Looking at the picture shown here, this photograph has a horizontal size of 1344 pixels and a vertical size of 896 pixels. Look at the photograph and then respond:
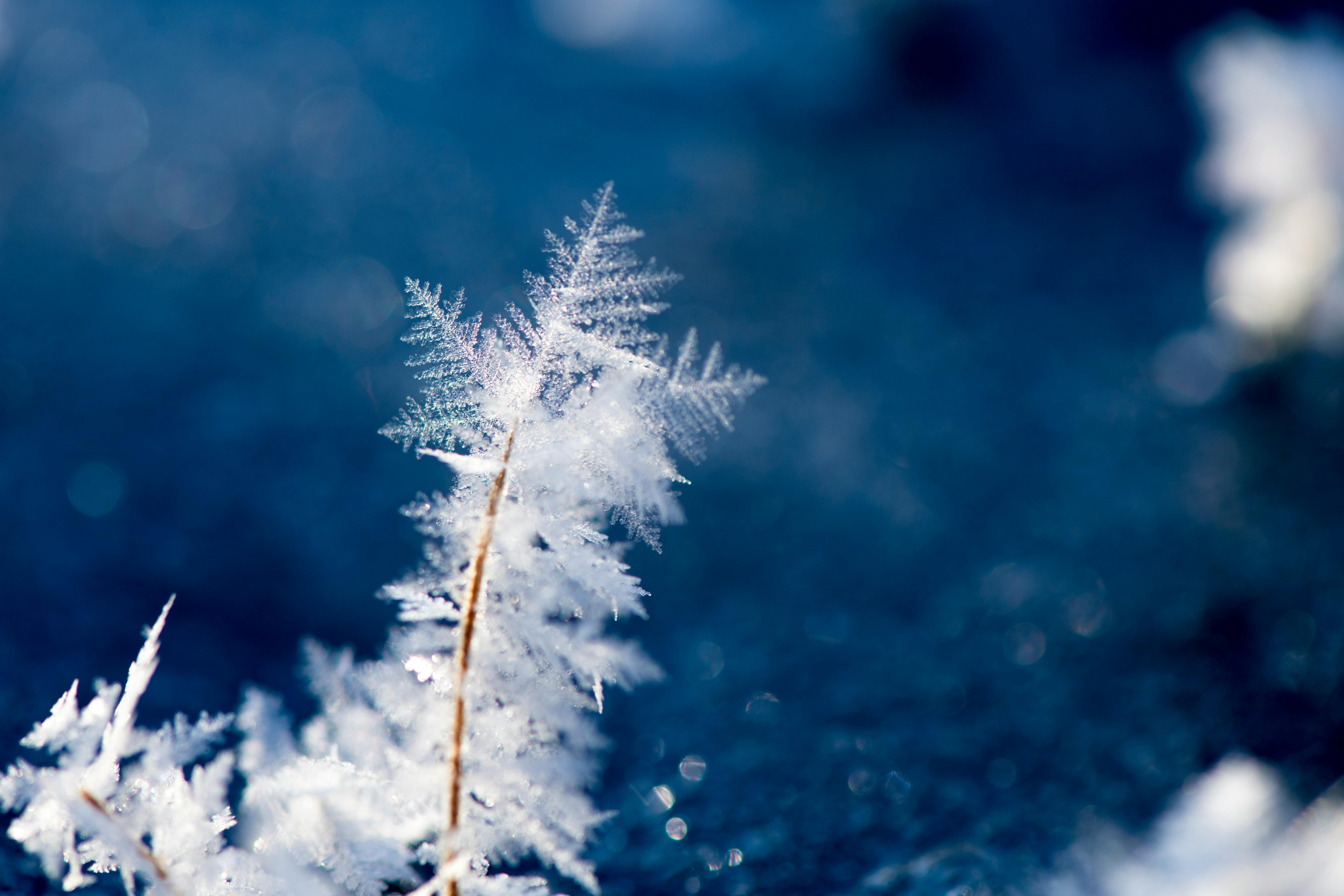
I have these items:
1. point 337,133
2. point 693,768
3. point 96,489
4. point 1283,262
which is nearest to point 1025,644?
point 693,768

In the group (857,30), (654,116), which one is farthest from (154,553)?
(857,30)

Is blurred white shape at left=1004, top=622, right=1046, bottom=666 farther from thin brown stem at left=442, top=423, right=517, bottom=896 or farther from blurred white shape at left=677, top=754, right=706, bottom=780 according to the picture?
thin brown stem at left=442, top=423, right=517, bottom=896

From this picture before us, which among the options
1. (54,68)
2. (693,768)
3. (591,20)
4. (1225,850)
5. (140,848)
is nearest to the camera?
(140,848)

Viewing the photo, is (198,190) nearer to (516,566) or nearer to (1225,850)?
(516,566)

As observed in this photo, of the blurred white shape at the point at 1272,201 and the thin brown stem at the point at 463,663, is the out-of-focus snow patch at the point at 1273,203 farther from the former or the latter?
the thin brown stem at the point at 463,663

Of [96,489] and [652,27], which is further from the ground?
[652,27]

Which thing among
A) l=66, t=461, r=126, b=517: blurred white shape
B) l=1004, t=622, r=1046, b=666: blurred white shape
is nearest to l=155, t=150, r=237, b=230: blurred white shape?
l=66, t=461, r=126, b=517: blurred white shape
